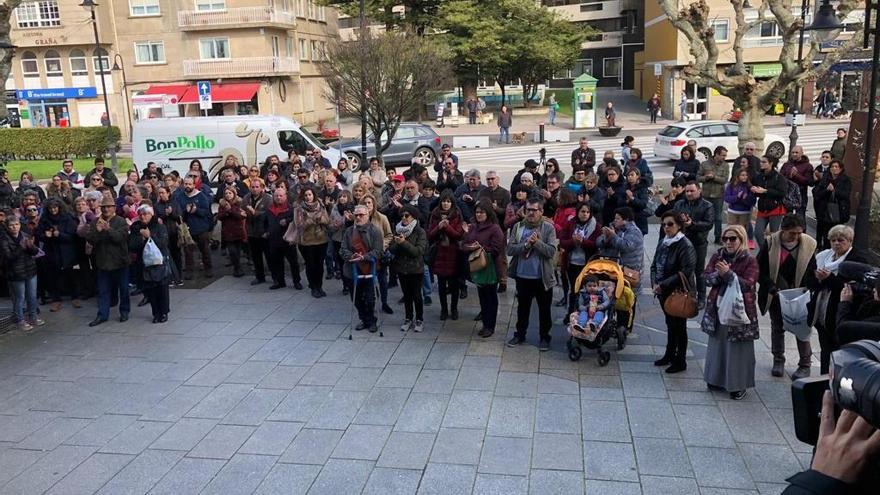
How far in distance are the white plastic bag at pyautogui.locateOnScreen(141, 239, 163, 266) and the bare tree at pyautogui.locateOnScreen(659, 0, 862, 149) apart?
14.0 metres

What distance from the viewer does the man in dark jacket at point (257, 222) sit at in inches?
452

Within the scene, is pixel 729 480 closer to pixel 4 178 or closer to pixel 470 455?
pixel 470 455

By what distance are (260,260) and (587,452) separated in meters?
7.47

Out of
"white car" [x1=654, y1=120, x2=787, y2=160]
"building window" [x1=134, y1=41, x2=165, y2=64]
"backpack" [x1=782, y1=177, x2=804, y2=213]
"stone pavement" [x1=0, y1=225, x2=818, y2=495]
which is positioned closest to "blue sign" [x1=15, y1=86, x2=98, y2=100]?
"building window" [x1=134, y1=41, x2=165, y2=64]

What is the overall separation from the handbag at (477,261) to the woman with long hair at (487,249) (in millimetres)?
62

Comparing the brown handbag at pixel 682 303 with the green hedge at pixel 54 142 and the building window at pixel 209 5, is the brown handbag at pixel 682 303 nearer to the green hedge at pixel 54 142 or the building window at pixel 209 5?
the green hedge at pixel 54 142

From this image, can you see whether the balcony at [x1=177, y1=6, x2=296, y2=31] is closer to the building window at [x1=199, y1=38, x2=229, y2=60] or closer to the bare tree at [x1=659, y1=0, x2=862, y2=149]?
the building window at [x1=199, y1=38, x2=229, y2=60]

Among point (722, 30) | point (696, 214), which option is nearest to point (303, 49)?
point (722, 30)

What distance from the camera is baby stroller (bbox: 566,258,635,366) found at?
782 cm

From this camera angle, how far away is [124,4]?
43625mm

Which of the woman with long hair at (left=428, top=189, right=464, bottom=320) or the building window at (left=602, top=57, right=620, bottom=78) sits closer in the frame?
the woman with long hair at (left=428, top=189, right=464, bottom=320)

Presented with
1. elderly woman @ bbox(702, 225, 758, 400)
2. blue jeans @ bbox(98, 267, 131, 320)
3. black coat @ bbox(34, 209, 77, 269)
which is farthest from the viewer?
black coat @ bbox(34, 209, 77, 269)

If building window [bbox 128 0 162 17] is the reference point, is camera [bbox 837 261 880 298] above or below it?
below

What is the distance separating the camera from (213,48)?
4375cm
